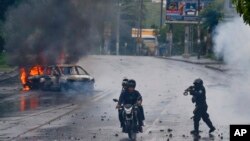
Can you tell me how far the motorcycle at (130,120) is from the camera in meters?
19.1

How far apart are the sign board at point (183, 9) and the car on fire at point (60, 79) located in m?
54.7

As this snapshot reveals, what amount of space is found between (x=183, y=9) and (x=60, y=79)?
189ft

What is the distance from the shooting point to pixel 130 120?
62.8ft

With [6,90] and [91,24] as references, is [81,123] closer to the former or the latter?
[6,90]

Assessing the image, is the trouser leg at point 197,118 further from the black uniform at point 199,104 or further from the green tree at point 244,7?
the green tree at point 244,7

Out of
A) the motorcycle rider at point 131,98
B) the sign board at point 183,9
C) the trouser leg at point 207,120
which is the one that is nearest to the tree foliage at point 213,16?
the sign board at point 183,9

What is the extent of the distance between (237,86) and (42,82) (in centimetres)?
1056

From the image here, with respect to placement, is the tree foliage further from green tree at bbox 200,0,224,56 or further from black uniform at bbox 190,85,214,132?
black uniform at bbox 190,85,214,132

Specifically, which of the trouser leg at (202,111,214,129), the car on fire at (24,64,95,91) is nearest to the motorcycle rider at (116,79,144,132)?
the trouser leg at (202,111,214,129)

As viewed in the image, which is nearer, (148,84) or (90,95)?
(90,95)

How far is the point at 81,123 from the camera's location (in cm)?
2320

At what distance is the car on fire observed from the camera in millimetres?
36844

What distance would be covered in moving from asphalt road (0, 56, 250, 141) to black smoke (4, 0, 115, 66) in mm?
2932

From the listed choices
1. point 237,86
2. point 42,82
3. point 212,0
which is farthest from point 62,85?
point 212,0
